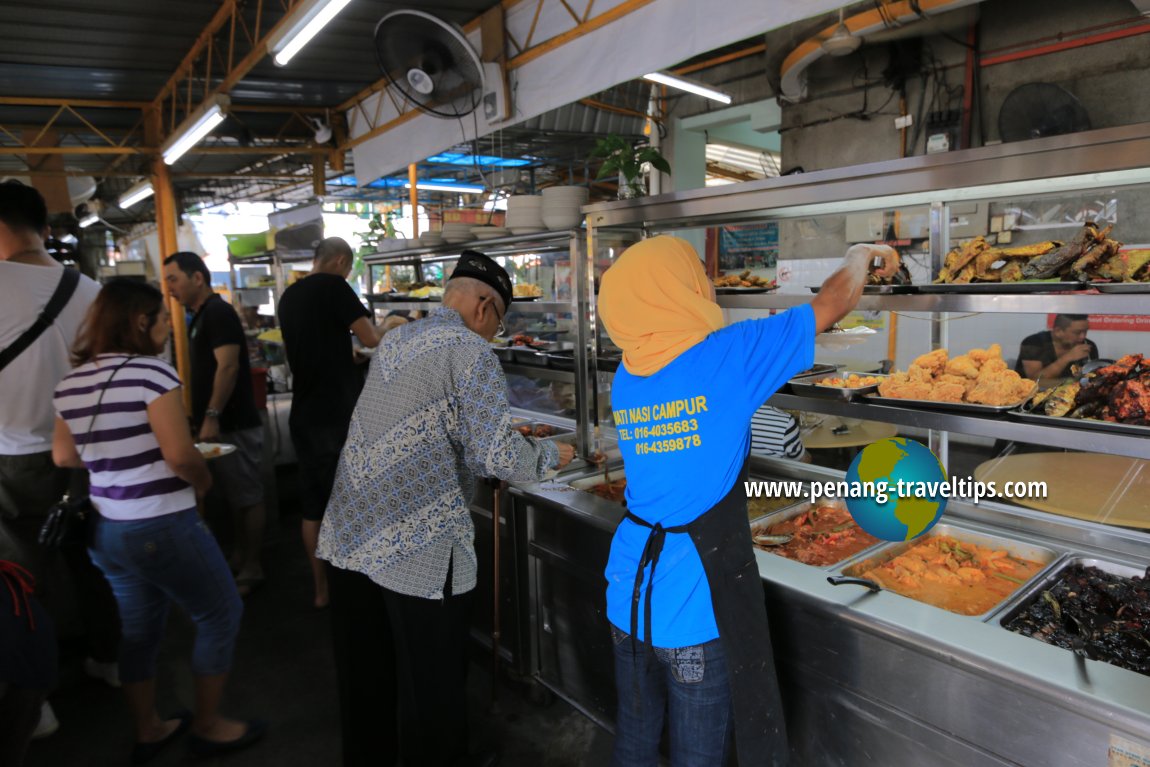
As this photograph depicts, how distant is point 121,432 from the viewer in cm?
240

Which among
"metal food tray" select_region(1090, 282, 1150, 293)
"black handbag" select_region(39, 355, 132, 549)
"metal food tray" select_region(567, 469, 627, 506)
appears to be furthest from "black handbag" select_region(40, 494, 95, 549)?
"metal food tray" select_region(1090, 282, 1150, 293)

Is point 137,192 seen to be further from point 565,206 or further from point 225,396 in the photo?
point 565,206

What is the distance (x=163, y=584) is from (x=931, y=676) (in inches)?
101

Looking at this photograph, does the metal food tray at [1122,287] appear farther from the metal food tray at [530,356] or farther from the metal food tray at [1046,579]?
the metal food tray at [530,356]

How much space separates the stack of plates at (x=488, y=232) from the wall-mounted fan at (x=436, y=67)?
54.8 inches

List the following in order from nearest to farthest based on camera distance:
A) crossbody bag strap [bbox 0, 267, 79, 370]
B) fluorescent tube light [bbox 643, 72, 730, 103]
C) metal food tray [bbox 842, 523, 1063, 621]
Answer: metal food tray [bbox 842, 523, 1063, 621], crossbody bag strap [bbox 0, 267, 79, 370], fluorescent tube light [bbox 643, 72, 730, 103]

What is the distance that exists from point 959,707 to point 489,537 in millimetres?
2219

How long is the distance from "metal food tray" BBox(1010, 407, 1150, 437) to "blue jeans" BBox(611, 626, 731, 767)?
1081mm

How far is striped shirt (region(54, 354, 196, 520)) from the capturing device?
7.79 feet

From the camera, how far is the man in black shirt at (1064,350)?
400 cm

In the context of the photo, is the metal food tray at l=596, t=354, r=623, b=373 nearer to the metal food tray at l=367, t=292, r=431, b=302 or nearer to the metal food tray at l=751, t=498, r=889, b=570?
the metal food tray at l=751, t=498, r=889, b=570

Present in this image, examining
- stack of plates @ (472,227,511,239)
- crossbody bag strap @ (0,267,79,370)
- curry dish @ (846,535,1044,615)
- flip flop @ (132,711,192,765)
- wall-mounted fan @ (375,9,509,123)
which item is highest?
wall-mounted fan @ (375,9,509,123)

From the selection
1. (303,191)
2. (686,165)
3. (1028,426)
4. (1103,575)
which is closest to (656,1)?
(1028,426)

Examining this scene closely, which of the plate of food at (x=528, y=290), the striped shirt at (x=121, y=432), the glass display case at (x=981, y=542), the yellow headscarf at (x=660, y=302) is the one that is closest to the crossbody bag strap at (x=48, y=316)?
the striped shirt at (x=121, y=432)
